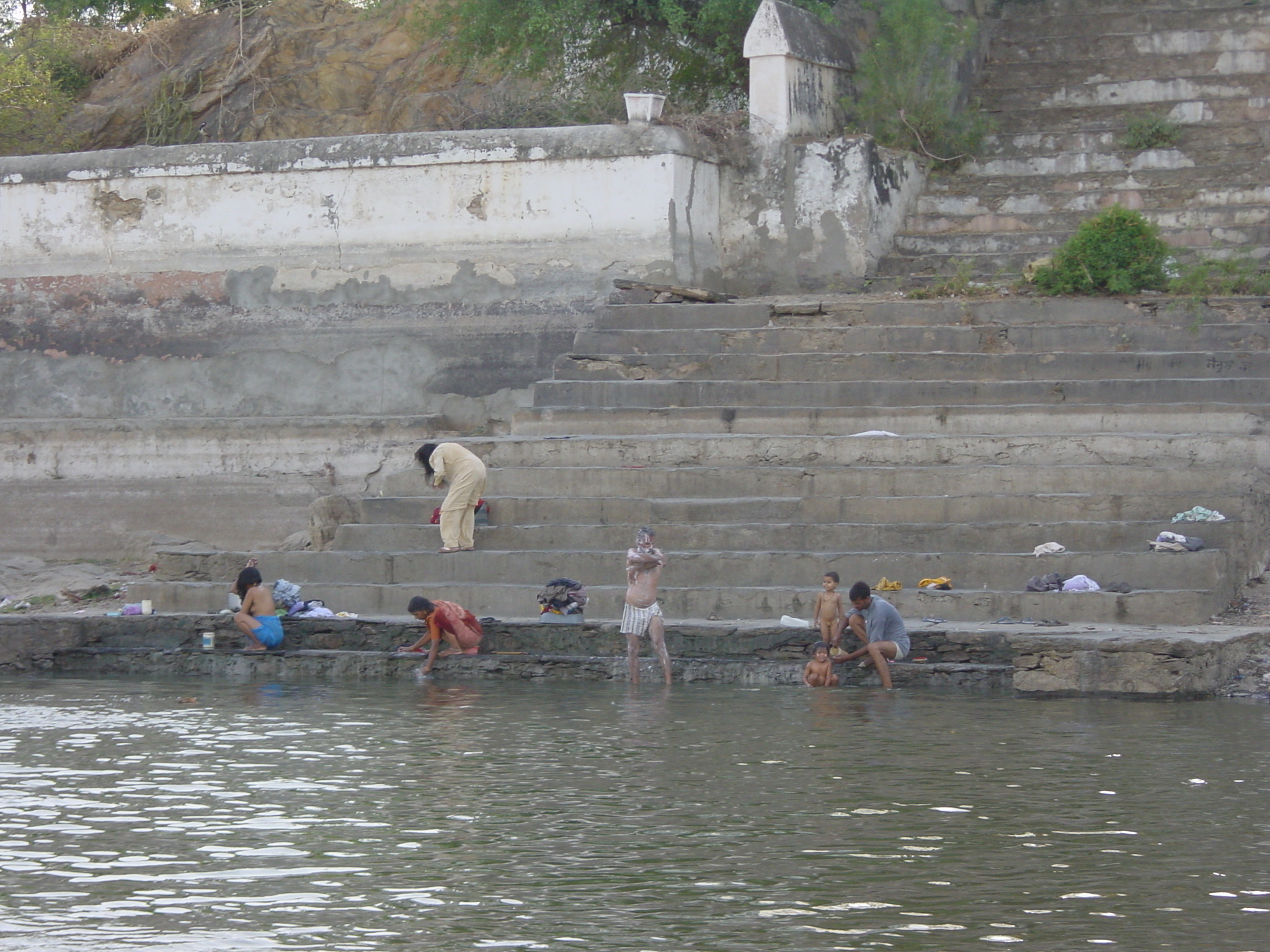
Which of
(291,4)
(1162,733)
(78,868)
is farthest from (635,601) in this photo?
(291,4)

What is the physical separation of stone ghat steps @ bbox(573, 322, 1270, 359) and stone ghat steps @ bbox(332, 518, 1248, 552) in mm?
2167

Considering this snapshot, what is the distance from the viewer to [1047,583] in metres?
11.1

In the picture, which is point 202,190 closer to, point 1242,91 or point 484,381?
point 484,381

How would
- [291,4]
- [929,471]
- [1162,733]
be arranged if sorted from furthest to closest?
[291,4], [929,471], [1162,733]

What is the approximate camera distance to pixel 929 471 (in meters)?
12.3

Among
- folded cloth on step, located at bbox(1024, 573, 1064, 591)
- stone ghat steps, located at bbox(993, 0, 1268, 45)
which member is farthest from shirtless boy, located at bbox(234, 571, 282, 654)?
stone ghat steps, located at bbox(993, 0, 1268, 45)

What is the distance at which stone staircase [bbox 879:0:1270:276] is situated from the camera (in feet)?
51.1

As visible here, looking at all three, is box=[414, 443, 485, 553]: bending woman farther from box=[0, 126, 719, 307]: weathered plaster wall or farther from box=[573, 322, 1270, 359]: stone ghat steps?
box=[0, 126, 719, 307]: weathered plaster wall

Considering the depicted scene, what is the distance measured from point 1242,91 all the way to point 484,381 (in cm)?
819

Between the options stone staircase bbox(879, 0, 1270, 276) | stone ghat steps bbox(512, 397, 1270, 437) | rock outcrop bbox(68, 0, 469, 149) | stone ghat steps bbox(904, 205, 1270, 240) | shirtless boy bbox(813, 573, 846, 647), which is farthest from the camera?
rock outcrop bbox(68, 0, 469, 149)

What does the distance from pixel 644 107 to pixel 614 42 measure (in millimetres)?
2604

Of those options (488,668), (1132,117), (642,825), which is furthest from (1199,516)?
(1132,117)

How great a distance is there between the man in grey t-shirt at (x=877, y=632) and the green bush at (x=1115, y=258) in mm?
4685

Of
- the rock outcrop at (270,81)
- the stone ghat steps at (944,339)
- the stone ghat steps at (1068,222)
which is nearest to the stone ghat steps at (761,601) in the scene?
the stone ghat steps at (944,339)
